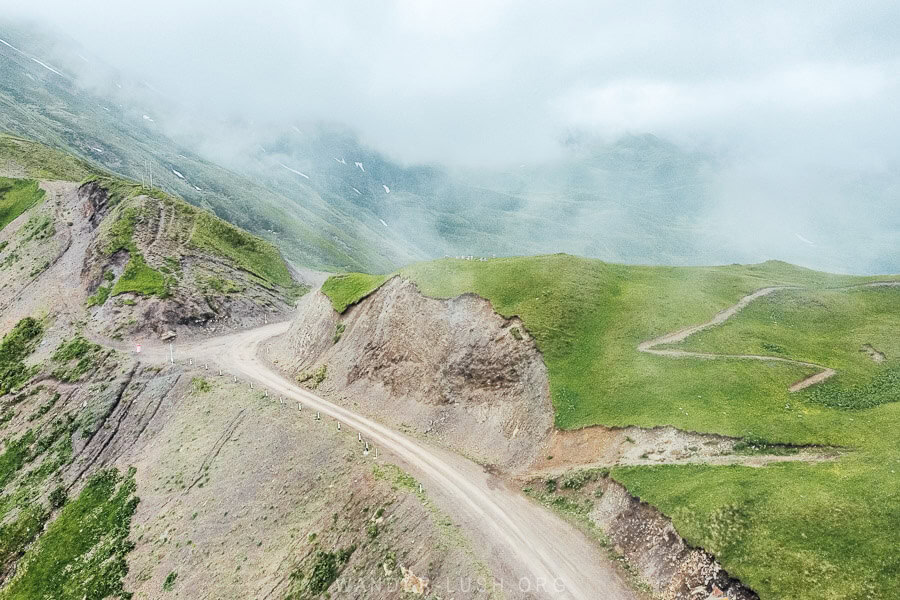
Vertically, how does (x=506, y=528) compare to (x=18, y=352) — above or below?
above

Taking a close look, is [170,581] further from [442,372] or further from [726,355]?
[726,355]

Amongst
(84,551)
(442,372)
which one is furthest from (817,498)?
(84,551)

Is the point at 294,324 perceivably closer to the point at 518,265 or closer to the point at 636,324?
the point at 518,265

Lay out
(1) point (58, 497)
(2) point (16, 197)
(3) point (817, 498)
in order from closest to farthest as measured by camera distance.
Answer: (3) point (817, 498) → (1) point (58, 497) → (2) point (16, 197)

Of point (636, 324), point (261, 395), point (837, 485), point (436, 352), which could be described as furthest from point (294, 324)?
point (837, 485)

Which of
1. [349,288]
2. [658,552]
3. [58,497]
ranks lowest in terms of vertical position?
[58,497]

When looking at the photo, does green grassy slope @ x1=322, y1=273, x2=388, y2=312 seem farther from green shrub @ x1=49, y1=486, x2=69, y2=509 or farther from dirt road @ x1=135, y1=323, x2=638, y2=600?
green shrub @ x1=49, y1=486, x2=69, y2=509
